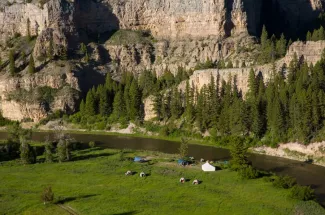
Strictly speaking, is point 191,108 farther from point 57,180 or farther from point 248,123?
point 57,180

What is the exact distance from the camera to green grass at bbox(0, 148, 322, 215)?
46750 millimetres

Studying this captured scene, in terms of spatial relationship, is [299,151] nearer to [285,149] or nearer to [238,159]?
[285,149]

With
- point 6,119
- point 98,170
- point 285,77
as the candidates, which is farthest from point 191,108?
point 6,119

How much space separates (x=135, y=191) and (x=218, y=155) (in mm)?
27527

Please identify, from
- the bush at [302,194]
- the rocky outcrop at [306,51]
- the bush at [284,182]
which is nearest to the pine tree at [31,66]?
the rocky outcrop at [306,51]

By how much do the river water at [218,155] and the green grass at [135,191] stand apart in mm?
9221

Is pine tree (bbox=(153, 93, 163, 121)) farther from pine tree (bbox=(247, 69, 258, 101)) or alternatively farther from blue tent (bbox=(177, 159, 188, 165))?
blue tent (bbox=(177, 159, 188, 165))

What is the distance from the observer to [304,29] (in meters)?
142

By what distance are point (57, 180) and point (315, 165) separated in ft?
131

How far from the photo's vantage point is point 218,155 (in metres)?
76.4

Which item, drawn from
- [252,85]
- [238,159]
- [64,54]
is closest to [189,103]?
[252,85]

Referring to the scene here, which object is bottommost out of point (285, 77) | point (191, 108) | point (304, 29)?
point (191, 108)

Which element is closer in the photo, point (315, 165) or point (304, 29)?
point (315, 165)

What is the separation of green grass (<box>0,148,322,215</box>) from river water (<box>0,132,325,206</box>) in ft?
30.3
